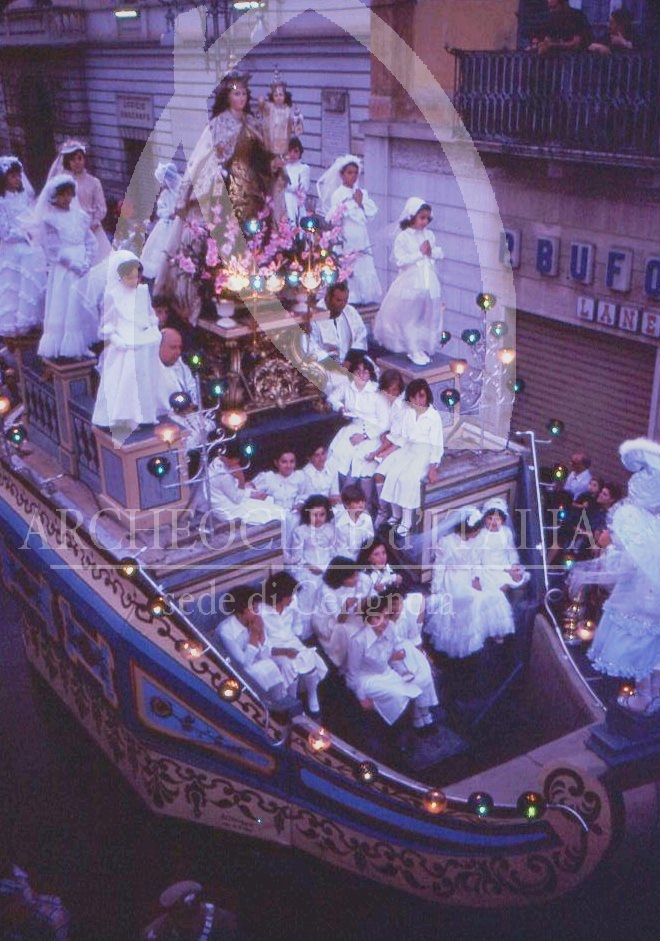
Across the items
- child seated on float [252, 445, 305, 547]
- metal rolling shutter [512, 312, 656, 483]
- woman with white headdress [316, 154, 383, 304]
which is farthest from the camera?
metal rolling shutter [512, 312, 656, 483]

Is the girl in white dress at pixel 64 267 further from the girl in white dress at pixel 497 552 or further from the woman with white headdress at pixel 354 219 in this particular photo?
the girl in white dress at pixel 497 552

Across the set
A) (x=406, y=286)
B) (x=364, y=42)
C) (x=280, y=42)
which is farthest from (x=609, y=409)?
(x=280, y=42)

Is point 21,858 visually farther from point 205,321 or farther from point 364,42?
point 364,42

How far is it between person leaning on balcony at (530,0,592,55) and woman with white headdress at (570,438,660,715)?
7.34 metres

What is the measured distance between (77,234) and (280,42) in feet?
39.0

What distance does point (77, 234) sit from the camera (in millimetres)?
8859

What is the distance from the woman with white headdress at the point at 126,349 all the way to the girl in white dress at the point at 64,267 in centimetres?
120

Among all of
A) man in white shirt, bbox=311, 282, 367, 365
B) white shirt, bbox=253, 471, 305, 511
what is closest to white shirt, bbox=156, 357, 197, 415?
white shirt, bbox=253, 471, 305, 511

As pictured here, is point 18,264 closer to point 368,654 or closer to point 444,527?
point 444,527

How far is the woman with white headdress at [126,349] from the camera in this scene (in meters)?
7.66

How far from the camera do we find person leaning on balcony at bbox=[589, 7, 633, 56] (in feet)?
36.1

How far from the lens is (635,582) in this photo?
634 cm

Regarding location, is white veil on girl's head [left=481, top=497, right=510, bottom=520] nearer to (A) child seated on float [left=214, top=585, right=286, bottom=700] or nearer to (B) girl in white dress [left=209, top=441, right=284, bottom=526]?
(B) girl in white dress [left=209, top=441, right=284, bottom=526]

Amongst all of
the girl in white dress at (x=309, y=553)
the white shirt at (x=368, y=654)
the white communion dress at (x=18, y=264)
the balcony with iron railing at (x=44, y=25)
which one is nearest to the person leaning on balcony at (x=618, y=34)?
the girl in white dress at (x=309, y=553)
